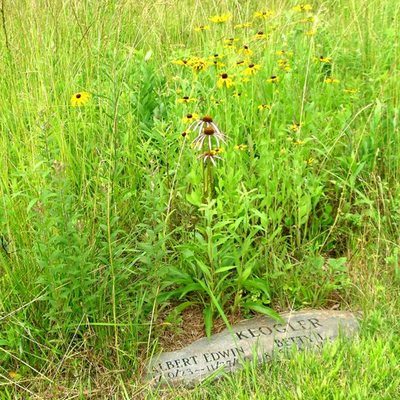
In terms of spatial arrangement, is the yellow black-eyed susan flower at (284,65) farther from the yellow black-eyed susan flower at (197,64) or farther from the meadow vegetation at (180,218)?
the yellow black-eyed susan flower at (197,64)

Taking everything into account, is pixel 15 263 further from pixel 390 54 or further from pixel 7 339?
pixel 390 54

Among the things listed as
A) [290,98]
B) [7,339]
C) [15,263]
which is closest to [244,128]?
[290,98]

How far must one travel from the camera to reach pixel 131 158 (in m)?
3.21

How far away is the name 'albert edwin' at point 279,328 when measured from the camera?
8.93ft

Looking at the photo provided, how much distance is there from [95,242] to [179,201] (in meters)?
0.54

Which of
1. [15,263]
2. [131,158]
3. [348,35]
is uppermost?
[348,35]

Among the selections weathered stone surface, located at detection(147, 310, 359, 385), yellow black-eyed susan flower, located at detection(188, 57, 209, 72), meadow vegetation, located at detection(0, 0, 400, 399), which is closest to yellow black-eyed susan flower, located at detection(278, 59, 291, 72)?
meadow vegetation, located at detection(0, 0, 400, 399)

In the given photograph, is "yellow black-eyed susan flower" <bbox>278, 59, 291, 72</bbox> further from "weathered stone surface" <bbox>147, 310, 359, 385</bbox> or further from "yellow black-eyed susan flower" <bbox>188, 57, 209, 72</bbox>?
"weathered stone surface" <bbox>147, 310, 359, 385</bbox>

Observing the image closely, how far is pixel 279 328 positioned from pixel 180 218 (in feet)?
2.29

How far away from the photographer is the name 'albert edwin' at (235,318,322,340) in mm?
2723

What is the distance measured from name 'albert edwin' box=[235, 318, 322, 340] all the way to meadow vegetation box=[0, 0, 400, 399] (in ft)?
0.27

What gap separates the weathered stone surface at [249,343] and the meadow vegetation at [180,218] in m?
0.06

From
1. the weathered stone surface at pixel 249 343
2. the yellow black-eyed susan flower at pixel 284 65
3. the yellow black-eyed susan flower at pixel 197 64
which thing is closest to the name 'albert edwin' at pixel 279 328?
the weathered stone surface at pixel 249 343

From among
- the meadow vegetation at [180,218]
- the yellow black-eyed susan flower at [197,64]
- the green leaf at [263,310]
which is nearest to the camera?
the meadow vegetation at [180,218]
